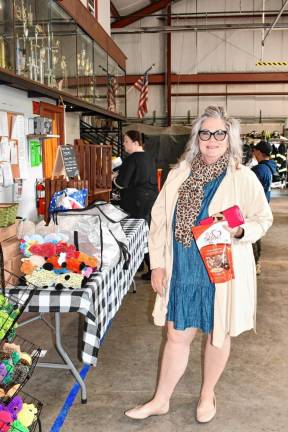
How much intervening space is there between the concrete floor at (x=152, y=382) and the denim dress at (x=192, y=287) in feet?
2.00

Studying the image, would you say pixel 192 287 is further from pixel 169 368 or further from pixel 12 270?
pixel 12 270

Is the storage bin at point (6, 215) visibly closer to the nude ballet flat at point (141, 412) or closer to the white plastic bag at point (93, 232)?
the white plastic bag at point (93, 232)

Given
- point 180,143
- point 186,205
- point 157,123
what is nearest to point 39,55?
point 186,205

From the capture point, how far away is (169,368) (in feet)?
7.64

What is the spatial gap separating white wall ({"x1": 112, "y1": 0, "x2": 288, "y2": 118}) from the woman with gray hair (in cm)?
1493

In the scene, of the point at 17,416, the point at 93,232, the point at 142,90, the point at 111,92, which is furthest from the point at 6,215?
the point at 142,90

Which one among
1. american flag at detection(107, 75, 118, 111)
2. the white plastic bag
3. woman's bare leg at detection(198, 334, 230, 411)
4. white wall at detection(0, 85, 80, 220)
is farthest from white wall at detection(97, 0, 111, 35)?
woman's bare leg at detection(198, 334, 230, 411)

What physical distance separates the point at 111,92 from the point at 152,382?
659cm

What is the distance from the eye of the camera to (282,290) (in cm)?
478

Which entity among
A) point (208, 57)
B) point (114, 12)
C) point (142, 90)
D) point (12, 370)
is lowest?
point (12, 370)

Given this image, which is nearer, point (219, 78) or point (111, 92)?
point (111, 92)

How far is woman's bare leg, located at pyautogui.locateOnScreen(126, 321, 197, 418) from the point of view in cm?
227

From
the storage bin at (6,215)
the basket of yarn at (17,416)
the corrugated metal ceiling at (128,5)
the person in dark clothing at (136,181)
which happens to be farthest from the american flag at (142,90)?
the basket of yarn at (17,416)

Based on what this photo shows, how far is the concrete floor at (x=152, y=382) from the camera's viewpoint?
94.7 inches
